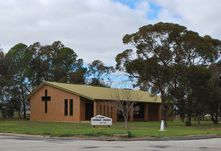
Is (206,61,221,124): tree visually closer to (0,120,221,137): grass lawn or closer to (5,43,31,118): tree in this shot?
(0,120,221,137): grass lawn

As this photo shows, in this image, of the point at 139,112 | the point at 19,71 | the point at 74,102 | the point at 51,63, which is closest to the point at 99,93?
the point at 74,102

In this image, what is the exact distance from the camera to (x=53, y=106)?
64688 millimetres

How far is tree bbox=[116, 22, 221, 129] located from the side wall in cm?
1046

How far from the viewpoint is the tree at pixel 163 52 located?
52.7m

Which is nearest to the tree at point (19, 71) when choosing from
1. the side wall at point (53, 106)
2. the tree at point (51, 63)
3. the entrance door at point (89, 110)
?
the tree at point (51, 63)

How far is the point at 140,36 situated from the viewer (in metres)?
53.1

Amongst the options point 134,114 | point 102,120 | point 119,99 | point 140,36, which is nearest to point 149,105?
point 134,114

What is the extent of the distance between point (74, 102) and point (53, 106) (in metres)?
3.87

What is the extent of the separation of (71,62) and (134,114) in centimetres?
2535

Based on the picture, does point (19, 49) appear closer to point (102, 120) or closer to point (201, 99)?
point (201, 99)

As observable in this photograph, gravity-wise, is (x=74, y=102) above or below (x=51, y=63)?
below

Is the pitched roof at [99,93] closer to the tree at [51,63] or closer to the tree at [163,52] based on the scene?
the tree at [163,52]

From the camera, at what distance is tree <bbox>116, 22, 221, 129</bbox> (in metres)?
52.7

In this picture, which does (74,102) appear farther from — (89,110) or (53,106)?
(53,106)
